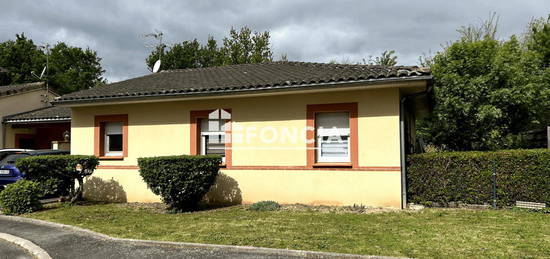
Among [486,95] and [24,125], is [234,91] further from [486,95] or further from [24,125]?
[24,125]

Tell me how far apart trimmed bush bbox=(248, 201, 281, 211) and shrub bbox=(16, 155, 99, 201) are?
15.8ft

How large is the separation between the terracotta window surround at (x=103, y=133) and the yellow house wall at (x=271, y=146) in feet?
0.51

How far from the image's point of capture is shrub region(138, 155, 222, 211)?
28.0 ft

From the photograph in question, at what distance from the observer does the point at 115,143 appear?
1174 centimetres

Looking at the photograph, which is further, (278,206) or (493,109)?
(493,109)

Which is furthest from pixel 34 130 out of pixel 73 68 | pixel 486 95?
pixel 73 68

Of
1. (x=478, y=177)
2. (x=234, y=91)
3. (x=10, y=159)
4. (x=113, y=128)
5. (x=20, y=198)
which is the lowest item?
(x=20, y=198)

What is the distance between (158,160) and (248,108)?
9.60 ft

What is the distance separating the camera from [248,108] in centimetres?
1023

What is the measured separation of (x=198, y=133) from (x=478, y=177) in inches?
292

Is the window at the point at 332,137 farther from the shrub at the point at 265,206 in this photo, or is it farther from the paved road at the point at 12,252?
the paved road at the point at 12,252

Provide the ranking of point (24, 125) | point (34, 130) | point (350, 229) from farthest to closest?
point (34, 130) → point (24, 125) → point (350, 229)

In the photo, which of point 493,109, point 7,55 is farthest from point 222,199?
point 7,55

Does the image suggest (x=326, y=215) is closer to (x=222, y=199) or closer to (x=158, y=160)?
(x=222, y=199)
